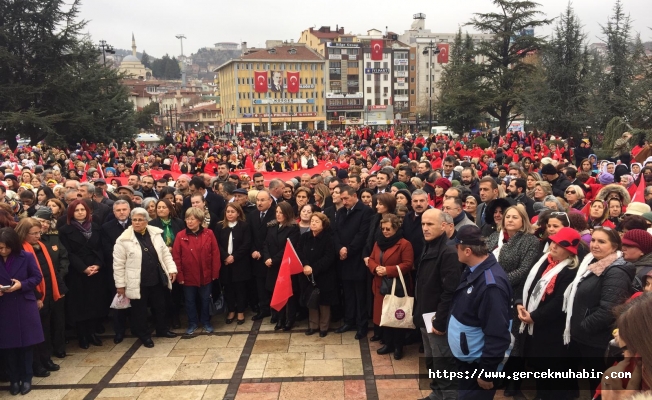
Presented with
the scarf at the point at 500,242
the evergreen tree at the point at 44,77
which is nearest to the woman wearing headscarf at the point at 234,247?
the scarf at the point at 500,242

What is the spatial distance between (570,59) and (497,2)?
963cm

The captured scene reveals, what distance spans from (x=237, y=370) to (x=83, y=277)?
2276 mm

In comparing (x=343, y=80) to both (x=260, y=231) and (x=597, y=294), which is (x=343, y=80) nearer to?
(x=260, y=231)

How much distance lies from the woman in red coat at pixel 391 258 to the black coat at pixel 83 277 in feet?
10.9

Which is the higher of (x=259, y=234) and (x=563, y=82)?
(x=563, y=82)

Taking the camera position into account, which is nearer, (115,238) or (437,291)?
(437,291)

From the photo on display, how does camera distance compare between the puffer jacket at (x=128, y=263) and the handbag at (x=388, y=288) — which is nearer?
the handbag at (x=388, y=288)

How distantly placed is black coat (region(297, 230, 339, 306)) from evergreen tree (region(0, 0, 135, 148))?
2201 cm

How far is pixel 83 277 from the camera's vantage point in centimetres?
605

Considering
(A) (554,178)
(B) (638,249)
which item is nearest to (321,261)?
(B) (638,249)

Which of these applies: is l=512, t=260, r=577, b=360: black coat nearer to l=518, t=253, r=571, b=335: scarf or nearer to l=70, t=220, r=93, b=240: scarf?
l=518, t=253, r=571, b=335: scarf

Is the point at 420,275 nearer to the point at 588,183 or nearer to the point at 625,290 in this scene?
the point at 625,290

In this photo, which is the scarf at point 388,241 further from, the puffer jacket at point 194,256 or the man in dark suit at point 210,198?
the man in dark suit at point 210,198

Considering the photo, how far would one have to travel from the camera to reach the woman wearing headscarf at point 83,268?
19.3ft
